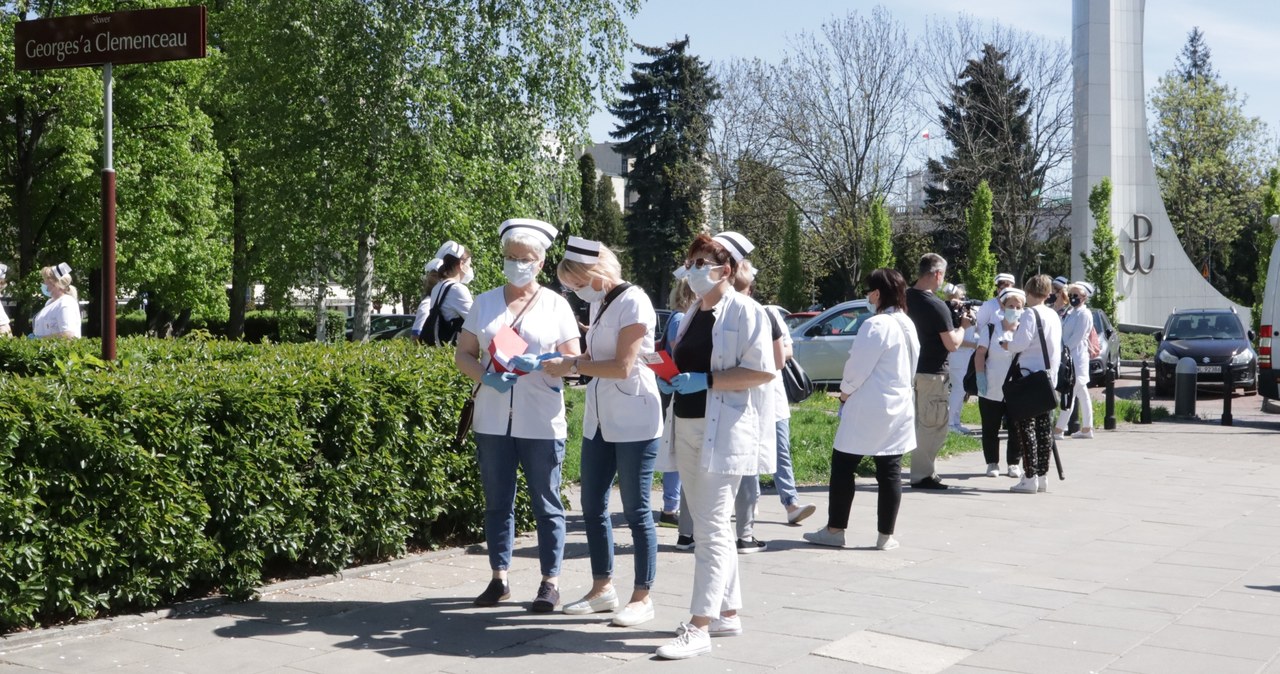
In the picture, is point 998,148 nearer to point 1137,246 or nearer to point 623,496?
point 1137,246

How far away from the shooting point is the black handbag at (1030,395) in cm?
996

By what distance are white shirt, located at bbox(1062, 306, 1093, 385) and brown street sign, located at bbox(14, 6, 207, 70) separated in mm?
10158

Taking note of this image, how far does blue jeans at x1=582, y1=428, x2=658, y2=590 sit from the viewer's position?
18.9 ft

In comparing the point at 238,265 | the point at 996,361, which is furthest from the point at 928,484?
the point at 238,265

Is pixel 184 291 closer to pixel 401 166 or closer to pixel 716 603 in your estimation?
pixel 401 166

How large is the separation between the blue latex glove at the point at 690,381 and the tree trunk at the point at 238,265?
29903 mm

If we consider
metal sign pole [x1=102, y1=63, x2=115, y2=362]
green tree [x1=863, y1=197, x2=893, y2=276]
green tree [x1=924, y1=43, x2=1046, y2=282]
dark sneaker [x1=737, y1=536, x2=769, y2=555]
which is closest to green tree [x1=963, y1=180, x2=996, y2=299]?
green tree [x1=863, y1=197, x2=893, y2=276]

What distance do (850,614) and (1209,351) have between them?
18.3 meters

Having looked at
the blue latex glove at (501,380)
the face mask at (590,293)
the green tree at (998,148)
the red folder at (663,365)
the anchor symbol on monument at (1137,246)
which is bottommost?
the blue latex glove at (501,380)

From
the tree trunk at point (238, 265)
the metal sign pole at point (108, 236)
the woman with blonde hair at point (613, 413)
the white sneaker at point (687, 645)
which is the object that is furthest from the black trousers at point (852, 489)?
the tree trunk at point (238, 265)

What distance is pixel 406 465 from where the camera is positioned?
23.0 ft

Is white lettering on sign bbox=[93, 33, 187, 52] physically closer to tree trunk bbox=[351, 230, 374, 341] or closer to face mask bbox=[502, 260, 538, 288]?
face mask bbox=[502, 260, 538, 288]

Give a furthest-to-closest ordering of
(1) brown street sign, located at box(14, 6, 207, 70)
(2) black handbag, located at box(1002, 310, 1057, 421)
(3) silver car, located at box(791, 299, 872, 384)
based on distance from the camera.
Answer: (3) silver car, located at box(791, 299, 872, 384), (2) black handbag, located at box(1002, 310, 1057, 421), (1) brown street sign, located at box(14, 6, 207, 70)

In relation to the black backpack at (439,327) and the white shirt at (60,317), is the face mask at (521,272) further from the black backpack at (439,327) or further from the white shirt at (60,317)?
the white shirt at (60,317)
